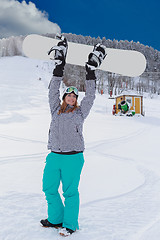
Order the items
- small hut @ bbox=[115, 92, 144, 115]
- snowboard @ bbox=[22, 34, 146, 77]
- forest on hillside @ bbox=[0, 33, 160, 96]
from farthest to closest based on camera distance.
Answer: forest on hillside @ bbox=[0, 33, 160, 96] → small hut @ bbox=[115, 92, 144, 115] → snowboard @ bbox=[22, 34, 146, 77]

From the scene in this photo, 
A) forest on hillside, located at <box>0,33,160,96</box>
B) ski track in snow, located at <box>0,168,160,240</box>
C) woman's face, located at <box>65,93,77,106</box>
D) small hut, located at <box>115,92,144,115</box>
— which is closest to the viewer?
ski track in snow, located at <box>0,168,160,240</box>

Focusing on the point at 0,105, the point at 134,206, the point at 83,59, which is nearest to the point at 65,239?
the point at 134,206

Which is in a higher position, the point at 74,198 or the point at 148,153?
the point at 74,198

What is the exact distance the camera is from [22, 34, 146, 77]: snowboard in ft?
7.47

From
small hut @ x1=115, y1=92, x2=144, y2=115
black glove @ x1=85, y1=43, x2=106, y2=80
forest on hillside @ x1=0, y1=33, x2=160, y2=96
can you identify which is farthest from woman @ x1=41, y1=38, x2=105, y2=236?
forest on hillside @ x1=0, y1=33, x2=160, y2=96

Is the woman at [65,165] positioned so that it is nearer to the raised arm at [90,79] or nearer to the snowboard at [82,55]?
the raised arm at [90,79]

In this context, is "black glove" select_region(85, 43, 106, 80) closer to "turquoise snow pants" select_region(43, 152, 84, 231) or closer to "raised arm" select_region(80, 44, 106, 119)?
"raised arm" select_region(80, 44, 106, 119)

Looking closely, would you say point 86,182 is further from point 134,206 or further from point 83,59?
point 83,59

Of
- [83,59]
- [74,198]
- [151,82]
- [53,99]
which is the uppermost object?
[151,82]

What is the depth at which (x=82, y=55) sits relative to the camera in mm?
2299

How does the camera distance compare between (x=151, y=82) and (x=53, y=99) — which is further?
(x=151, y=82)

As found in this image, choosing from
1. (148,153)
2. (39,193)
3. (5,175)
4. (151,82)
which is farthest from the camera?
(151,82)

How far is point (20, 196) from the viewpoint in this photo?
7.52 feet

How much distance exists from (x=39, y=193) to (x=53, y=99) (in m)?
1.17
